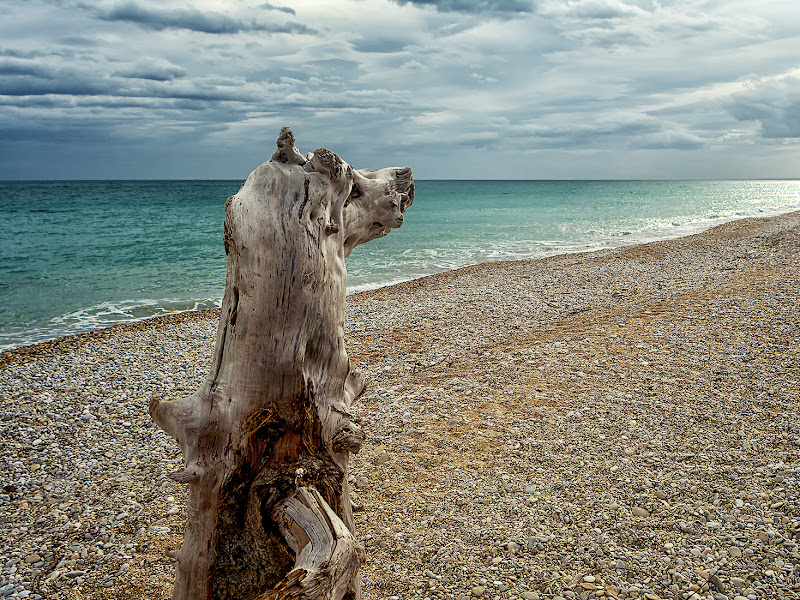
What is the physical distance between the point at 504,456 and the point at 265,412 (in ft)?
10.8

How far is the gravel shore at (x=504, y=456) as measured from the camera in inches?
165

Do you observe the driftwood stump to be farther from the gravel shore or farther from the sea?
the sea

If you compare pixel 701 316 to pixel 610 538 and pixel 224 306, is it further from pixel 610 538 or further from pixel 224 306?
pixel 224 306

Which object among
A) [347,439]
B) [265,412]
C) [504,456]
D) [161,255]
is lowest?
[504,456]

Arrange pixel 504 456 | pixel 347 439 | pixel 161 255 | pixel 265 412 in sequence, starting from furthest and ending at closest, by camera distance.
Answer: pixel 161 255 → pixel 504 456 → pixel 347 439 → pixel 265 412

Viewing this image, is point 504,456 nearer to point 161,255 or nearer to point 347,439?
point 347,439

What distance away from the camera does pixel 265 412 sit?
10.7ft

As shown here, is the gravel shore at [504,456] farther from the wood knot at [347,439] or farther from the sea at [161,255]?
the sea at [161,255]

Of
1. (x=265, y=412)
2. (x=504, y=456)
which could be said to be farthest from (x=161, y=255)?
(x=265, y=412)

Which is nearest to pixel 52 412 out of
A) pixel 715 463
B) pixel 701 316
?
pixel 715 463

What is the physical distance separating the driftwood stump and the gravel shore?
3.92 ft

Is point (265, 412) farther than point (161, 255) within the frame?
No

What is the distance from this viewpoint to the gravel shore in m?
4.18

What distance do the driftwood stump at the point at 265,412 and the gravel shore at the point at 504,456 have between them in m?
1.20
